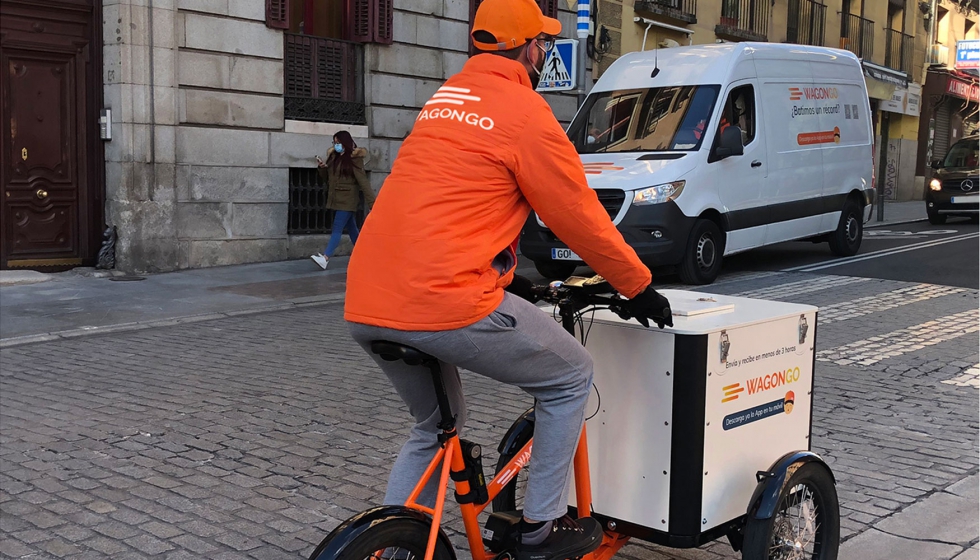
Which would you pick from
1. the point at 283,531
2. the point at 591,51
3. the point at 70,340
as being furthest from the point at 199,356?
the point at 591,51

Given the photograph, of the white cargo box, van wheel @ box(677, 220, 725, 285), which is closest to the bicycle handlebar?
the white cargo box

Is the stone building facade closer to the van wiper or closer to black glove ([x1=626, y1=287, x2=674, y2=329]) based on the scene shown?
the van wiper

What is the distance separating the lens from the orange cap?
290 cm

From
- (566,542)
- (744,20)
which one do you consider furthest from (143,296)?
(744,20)

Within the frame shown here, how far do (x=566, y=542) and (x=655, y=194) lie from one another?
27.0 ft

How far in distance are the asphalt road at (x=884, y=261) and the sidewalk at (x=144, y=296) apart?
2.90m

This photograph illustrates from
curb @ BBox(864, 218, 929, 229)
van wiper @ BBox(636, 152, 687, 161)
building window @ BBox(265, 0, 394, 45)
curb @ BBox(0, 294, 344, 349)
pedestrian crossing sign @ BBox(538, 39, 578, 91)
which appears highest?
building window @ BBox(265, 0, 394, 45)

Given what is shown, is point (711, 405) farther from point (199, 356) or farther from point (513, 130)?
point (199, 356)

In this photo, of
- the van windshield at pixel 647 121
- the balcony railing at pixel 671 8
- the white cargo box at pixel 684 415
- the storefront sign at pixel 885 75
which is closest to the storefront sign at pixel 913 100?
the storefront sign at pixel 885 75

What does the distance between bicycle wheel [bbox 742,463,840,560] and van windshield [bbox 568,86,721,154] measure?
819 centimetres

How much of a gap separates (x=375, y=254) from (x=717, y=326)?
1.16m

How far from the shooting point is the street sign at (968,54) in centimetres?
3316

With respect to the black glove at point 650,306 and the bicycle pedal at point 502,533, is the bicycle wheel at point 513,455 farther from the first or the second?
the black glove at point 650,306

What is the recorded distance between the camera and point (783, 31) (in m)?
28.1
